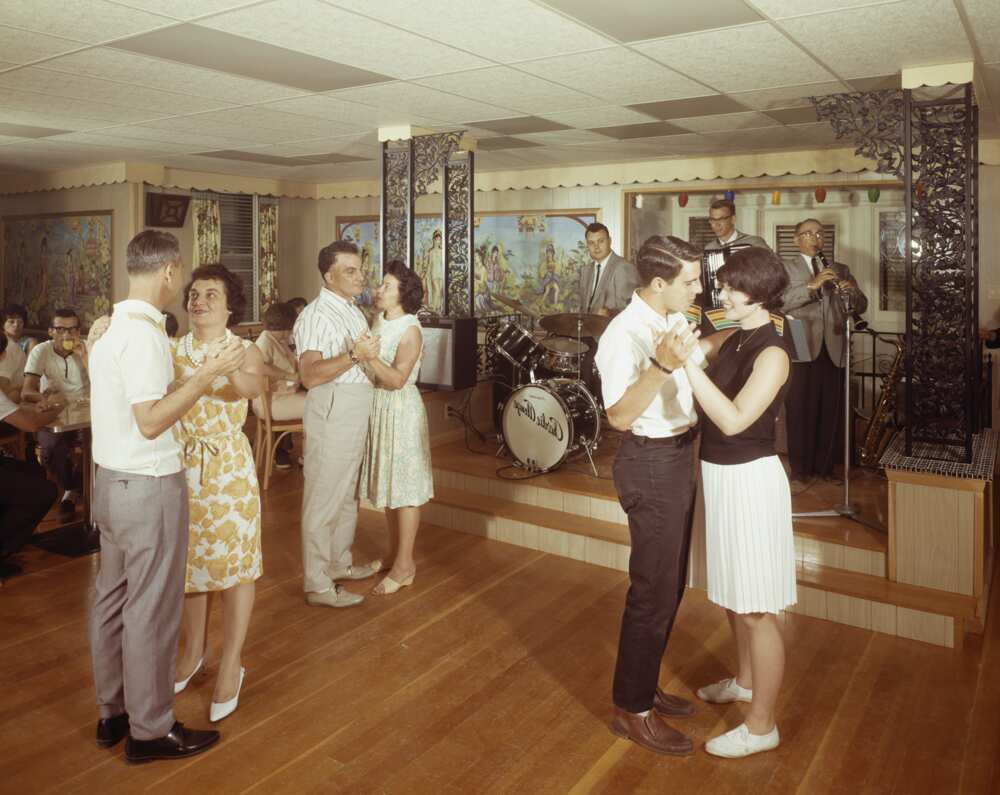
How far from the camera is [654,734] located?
2.83m

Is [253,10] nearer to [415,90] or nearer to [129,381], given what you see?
[415,90]

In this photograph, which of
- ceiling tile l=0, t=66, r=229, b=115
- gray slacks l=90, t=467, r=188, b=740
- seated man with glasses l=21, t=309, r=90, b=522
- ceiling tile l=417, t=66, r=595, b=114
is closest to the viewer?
A: gray slacks l=90, t=467, r=188, b=740

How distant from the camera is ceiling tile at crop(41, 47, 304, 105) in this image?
445 centimetres

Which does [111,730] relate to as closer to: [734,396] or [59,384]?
[734,396]

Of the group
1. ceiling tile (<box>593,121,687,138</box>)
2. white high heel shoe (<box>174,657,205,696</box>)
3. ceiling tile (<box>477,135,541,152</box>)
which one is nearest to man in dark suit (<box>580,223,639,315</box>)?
ceiling tile (<box>593,121,687,138</box>)

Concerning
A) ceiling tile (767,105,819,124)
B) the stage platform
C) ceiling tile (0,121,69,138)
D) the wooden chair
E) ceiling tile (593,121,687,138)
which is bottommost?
the stage platform

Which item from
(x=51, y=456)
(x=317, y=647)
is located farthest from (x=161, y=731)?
(x=51, y=456)

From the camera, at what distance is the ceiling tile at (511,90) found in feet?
15.6

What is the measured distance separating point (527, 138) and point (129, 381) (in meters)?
5.25

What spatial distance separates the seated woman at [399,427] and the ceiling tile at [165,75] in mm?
1801

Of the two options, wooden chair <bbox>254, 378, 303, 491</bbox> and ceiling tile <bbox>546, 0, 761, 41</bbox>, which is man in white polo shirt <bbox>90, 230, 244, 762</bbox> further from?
wooden chair <bbox>254, 378, 303, 491</bbox>

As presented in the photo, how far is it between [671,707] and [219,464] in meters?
1.86

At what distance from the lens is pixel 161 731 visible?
269 centimetres

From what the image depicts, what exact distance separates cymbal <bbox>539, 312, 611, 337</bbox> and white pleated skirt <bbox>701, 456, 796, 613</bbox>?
3355mm
